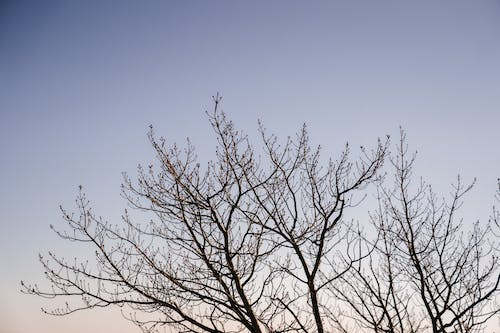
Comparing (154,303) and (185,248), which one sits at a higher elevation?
(185,248)

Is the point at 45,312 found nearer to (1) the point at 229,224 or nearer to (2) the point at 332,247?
(1) the point at 229,224

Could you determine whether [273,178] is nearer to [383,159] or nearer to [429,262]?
[383,159]

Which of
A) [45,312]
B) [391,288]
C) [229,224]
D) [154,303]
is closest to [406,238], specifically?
[391,288]

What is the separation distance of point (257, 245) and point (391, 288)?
2217 mm

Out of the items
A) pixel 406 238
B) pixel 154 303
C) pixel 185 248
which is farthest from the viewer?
pixel 406 238

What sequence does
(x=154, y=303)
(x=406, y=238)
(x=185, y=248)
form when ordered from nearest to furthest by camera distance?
(x=154, y=303), (x=185, y=248), (x=406, y=238)

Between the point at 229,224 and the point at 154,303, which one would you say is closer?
the point at 154,303

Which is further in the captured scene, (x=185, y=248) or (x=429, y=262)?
(x=429, y=262)

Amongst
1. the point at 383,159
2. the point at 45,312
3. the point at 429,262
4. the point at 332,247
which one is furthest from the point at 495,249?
the point at 45,312

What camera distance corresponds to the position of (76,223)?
5.27 metres

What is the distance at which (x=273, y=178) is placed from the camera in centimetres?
581

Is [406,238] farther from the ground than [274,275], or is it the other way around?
[406,238]

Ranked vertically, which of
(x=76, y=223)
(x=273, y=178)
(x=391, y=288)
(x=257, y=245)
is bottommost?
(x=391, y=288)

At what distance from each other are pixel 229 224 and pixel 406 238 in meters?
3.09
